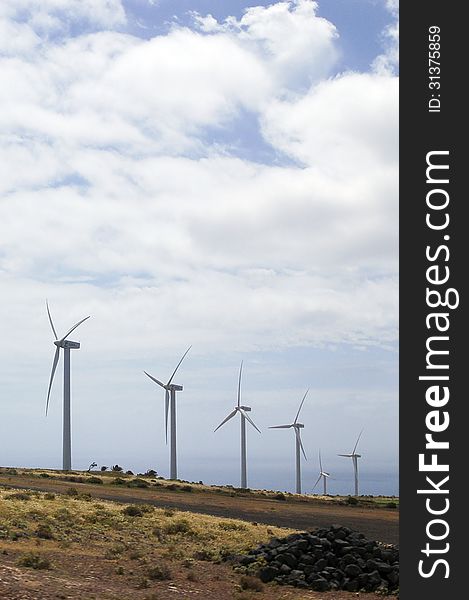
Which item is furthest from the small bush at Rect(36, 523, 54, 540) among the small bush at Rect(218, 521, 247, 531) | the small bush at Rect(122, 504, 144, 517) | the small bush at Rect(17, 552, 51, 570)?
the small bush at Rect(218, 521, 247, 531)

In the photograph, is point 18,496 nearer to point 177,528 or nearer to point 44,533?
point 177,528

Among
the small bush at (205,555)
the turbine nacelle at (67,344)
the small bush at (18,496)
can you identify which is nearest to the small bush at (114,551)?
the small bush at (205,555)

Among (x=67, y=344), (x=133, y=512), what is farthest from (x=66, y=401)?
(x=133, y=512)

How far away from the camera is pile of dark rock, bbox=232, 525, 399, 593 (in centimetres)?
3397

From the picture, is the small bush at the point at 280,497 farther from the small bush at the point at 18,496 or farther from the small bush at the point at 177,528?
the small bush at the point at 177,528

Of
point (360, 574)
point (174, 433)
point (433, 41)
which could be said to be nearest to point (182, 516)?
point (360, 574)

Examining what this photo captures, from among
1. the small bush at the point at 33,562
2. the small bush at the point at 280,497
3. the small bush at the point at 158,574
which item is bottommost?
the small bush at the point at 280,497

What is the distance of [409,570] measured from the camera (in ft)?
66.2

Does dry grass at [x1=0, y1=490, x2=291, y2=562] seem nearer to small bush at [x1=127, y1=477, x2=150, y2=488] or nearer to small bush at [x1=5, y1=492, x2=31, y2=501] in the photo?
small bush at [x1=5, y1=492, x2=31, y2=501]

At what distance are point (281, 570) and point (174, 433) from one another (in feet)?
277

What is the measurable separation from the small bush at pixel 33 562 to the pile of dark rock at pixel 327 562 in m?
8.51

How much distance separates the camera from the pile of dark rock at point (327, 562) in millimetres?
33969

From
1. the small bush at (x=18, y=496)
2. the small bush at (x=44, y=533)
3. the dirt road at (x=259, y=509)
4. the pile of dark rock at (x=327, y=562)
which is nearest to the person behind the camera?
the pile of dark rock at (x=327, y=562)

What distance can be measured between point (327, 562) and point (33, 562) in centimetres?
1178
